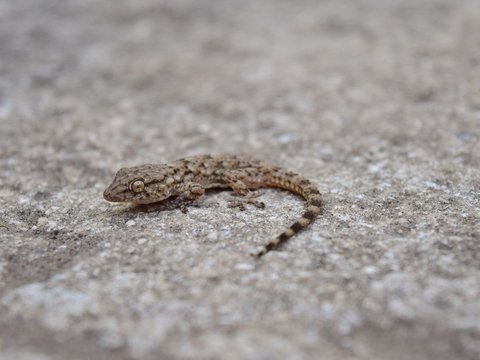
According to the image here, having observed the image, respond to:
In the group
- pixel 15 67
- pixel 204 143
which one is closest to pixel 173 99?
pixel 204 143

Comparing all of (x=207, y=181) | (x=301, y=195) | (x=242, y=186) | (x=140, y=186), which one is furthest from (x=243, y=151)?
(x=140, y=186)

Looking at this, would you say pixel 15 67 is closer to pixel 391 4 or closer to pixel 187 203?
pixel 187 203

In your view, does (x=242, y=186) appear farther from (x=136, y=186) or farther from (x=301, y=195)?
(x=136, y=186)

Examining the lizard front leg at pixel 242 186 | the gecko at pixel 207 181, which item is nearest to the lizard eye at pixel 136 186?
the gecko at pixel 207 181

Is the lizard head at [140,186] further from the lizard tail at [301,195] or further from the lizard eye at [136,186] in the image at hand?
the lizard tail at [301,195]

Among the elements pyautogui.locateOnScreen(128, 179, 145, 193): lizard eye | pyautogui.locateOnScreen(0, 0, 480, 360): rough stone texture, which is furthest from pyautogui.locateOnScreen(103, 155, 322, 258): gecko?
pyautogui.locateOnScreen(0, 0, 480, 360): rough stone texture

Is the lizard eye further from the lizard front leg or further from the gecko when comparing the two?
the lizard front leg
